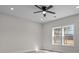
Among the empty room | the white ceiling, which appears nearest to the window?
the empty room

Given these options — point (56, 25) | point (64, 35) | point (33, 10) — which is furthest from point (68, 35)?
point (33, 10)

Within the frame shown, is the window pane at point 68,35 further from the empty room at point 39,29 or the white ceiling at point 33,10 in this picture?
the white ceiling at point 33,10

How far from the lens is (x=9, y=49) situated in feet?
3.24

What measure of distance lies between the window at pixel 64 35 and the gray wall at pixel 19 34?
0.67 feet

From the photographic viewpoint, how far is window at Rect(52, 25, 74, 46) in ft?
3.17

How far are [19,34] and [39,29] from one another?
0.26 m

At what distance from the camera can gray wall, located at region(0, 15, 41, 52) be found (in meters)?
1.02

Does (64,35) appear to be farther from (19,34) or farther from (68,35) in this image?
(19,34)

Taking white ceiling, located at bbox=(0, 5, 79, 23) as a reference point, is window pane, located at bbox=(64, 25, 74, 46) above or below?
below

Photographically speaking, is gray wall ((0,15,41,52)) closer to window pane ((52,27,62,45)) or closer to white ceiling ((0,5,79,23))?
white ceiling ((0,5,79,23))

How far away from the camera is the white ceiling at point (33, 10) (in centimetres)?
91

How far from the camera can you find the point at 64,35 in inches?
38.8

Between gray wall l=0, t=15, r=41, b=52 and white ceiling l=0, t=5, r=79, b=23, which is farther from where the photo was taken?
gray wall l=0, t=15, r=41, b=52
